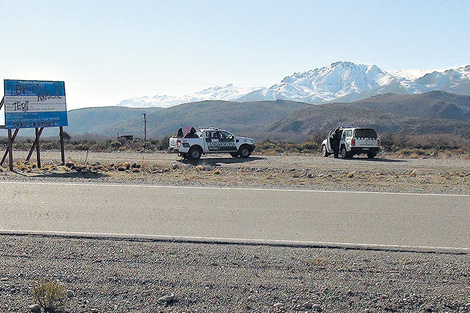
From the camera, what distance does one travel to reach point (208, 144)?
2478cm

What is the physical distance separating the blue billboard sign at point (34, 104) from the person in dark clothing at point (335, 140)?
14.6 meters

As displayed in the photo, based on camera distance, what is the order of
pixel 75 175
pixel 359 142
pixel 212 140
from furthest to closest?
pixel 359 142, pixel 212 140, pixel 75 175

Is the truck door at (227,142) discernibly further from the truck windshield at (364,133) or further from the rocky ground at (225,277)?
the rocky ground at (225,277)

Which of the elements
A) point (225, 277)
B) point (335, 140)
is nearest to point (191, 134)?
point (335, 140)

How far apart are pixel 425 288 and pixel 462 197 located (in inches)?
284

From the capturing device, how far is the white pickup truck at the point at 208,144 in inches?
950

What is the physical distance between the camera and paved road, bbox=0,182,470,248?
7.78m

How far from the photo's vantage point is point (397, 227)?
830cm

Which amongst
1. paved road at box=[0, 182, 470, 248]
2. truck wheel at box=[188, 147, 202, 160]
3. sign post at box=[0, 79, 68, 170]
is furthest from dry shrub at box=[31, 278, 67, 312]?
truck wheel at box=[188, 147, 202, 160]

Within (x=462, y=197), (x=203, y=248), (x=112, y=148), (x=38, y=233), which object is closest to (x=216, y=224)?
(x=203, y=248)

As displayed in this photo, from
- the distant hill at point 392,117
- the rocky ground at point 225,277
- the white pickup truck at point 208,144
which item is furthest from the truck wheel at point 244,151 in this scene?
the distant hill at point 392,117

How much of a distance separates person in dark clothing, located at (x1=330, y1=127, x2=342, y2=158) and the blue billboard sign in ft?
47.9

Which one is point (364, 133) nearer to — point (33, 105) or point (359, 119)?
point (33, 105)

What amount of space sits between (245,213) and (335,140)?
19421 millimetres
